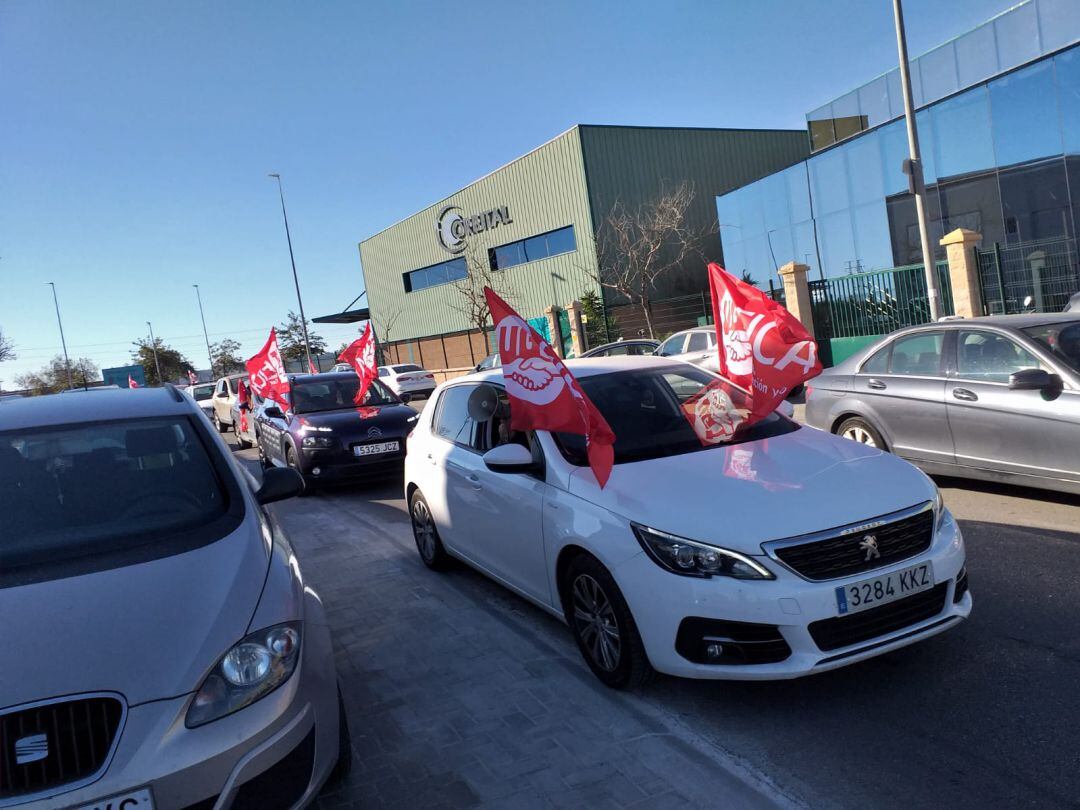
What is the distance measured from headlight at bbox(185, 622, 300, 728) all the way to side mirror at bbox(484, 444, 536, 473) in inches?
67.4

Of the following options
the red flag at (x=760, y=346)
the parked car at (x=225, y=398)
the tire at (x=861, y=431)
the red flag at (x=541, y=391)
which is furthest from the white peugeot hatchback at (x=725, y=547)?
the parked car at (x=225, y=398)

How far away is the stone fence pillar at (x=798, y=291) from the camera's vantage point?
18078 mm

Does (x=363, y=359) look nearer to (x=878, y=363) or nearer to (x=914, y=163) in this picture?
(x=878, y=363)

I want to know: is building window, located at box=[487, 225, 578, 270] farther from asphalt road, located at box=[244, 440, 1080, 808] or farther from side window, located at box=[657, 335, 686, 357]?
asphalt road, located at box=[244, 440, 1080, 808]

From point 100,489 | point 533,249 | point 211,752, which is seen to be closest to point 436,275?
point 533,249

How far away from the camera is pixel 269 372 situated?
1180 centimetres

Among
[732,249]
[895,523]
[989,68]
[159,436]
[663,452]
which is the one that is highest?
[989,68]

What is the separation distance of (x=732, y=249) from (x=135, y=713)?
2556 cm

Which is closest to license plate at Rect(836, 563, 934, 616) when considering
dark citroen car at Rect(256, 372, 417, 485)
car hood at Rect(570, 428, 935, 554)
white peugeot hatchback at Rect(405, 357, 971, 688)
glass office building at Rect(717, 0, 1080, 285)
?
white peugeot hatchback at Rect(405, 357, 971, 688)

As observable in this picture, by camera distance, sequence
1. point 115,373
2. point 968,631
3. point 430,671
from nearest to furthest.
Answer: point 968,631 → point 430,671 → point 115,373

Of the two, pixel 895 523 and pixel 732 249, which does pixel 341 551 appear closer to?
pixel 895 523

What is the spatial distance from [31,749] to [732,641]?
7.88ft

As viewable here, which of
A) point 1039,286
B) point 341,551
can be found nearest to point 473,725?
point 341,551

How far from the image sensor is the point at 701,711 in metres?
3.59
